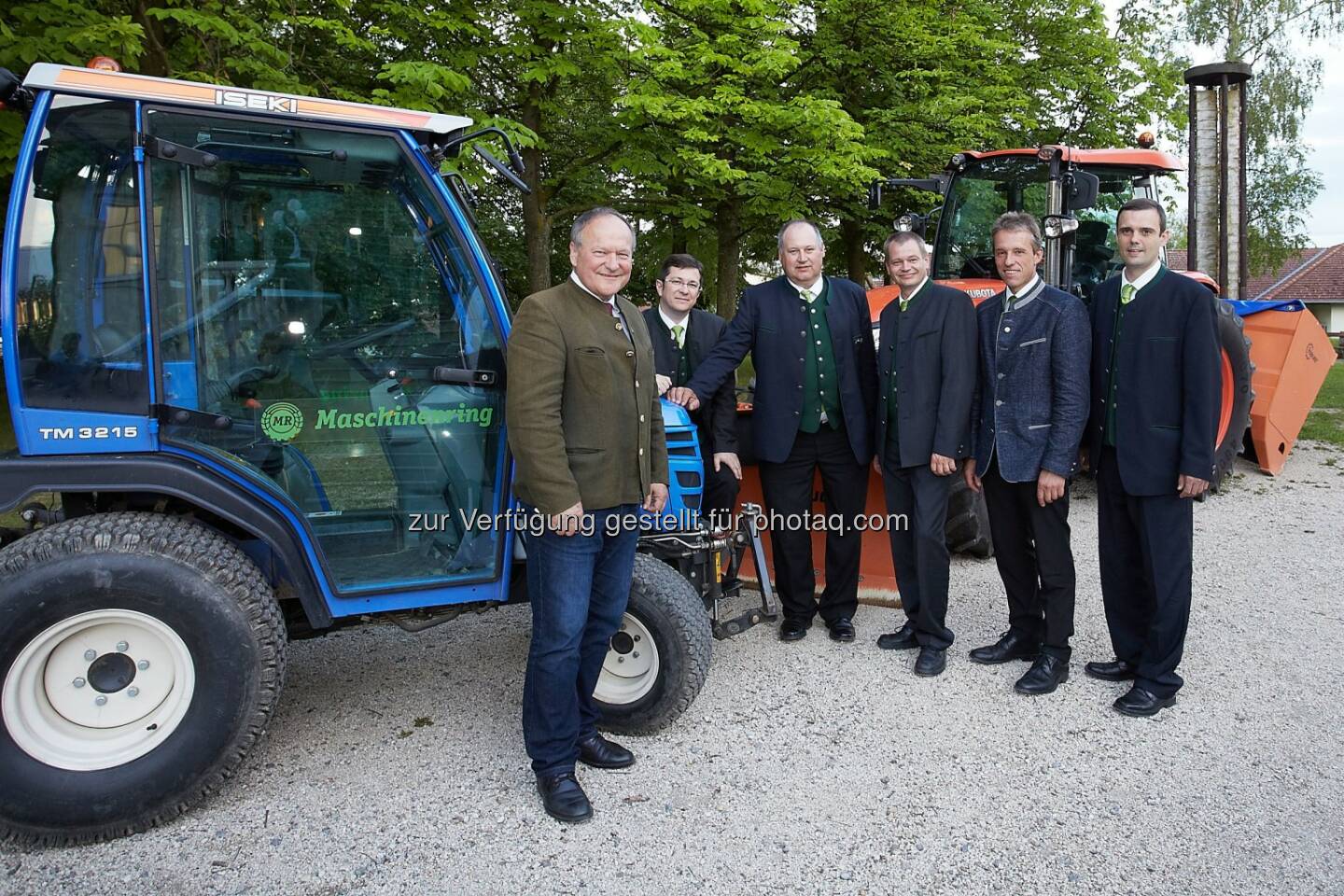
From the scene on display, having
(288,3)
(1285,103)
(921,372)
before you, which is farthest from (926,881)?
(1285,103)

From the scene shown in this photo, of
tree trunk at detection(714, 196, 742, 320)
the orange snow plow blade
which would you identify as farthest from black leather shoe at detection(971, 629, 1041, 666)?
tree trunk at detection(714, 196, 742, 320)

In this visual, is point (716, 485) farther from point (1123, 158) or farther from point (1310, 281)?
point (1310, 281)

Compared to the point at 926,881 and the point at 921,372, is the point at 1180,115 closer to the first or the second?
the point at 921,372

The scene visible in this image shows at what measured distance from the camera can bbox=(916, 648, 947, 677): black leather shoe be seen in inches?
155

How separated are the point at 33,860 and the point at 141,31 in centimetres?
491

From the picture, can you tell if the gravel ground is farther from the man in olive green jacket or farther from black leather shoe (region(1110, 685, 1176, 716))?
the man in olive green jacket

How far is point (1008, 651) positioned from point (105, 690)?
3.47 metres

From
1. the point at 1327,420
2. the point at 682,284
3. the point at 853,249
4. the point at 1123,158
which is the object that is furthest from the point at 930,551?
the point at 853,249

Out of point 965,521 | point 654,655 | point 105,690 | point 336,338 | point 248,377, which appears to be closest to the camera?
point 105,690

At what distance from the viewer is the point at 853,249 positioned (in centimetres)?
1438

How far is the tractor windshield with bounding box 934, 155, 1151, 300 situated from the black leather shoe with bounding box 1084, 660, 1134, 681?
13.0 feet

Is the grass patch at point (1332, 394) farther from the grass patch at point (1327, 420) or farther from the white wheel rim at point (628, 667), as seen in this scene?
the white wheel rim at point (628, 667)

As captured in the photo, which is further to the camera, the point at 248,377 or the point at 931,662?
the point at 931,662

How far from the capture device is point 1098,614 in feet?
15.3
